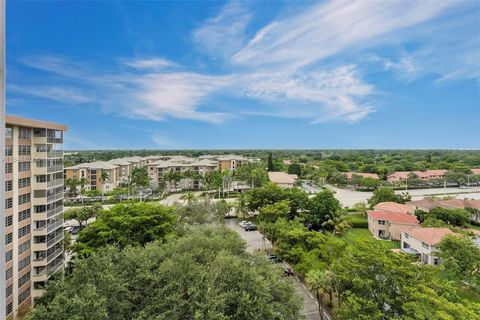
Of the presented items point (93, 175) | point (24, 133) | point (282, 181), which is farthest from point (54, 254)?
point (282, 181)

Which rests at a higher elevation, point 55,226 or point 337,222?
point 55,226

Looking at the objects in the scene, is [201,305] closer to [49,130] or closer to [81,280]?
[81,280]

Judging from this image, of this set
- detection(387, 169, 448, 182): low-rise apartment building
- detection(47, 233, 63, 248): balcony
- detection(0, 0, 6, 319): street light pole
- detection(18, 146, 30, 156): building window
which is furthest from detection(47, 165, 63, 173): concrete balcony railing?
detection(387, 169, 448, 182): low-rise apartment building

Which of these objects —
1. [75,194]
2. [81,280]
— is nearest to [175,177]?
[75,194]

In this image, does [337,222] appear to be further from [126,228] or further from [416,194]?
[416,194]

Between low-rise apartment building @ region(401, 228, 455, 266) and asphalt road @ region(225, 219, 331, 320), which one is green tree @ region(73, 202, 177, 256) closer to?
asphalt road @ region(225, 219, 331, 320)

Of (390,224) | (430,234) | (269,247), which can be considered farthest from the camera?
(390,224)

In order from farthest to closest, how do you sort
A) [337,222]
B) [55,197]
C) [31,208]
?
[337,222] < [55,197] < [31,208]
